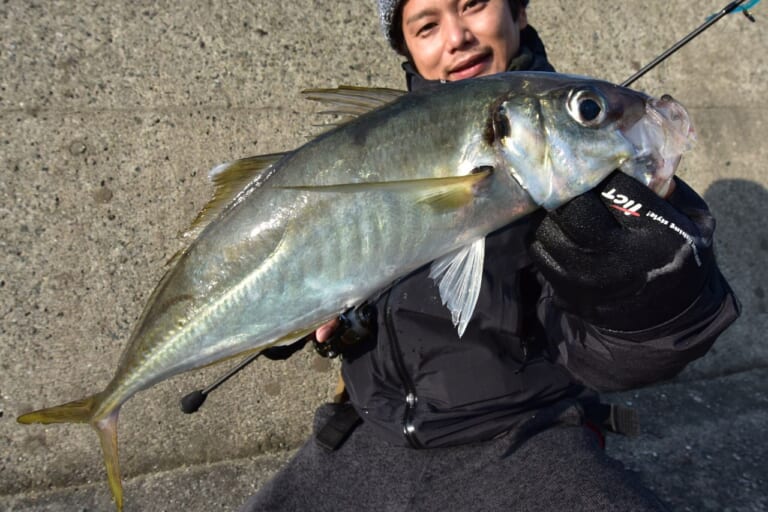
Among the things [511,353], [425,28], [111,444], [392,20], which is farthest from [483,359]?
[392,20]

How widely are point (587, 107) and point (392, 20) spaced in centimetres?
124

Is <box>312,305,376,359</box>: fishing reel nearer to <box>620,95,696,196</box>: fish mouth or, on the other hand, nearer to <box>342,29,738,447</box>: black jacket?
<box>342,29,738,447</box>: black jacket

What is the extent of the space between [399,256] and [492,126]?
0.36 metres

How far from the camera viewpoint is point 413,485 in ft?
5.90

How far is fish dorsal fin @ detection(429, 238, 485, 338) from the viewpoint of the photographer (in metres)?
1.22

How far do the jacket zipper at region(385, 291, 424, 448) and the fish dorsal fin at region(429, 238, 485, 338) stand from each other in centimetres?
65

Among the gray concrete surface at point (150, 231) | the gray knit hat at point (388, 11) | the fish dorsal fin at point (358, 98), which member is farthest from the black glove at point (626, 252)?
the gray concrete surface at point (150, 231)

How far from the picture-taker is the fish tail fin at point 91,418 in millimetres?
Answer: 1343

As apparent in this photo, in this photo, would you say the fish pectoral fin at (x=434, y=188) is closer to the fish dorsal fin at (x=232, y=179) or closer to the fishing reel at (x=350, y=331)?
the fish dorsal fin at (x=232, y=179)

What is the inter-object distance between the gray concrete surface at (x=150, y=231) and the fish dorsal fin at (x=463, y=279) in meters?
1.58

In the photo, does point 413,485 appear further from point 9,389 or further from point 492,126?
point 9,389

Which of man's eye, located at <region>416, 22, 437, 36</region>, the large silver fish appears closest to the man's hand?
the large silver fish

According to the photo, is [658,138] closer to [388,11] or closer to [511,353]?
[511,353]

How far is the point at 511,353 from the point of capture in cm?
182
